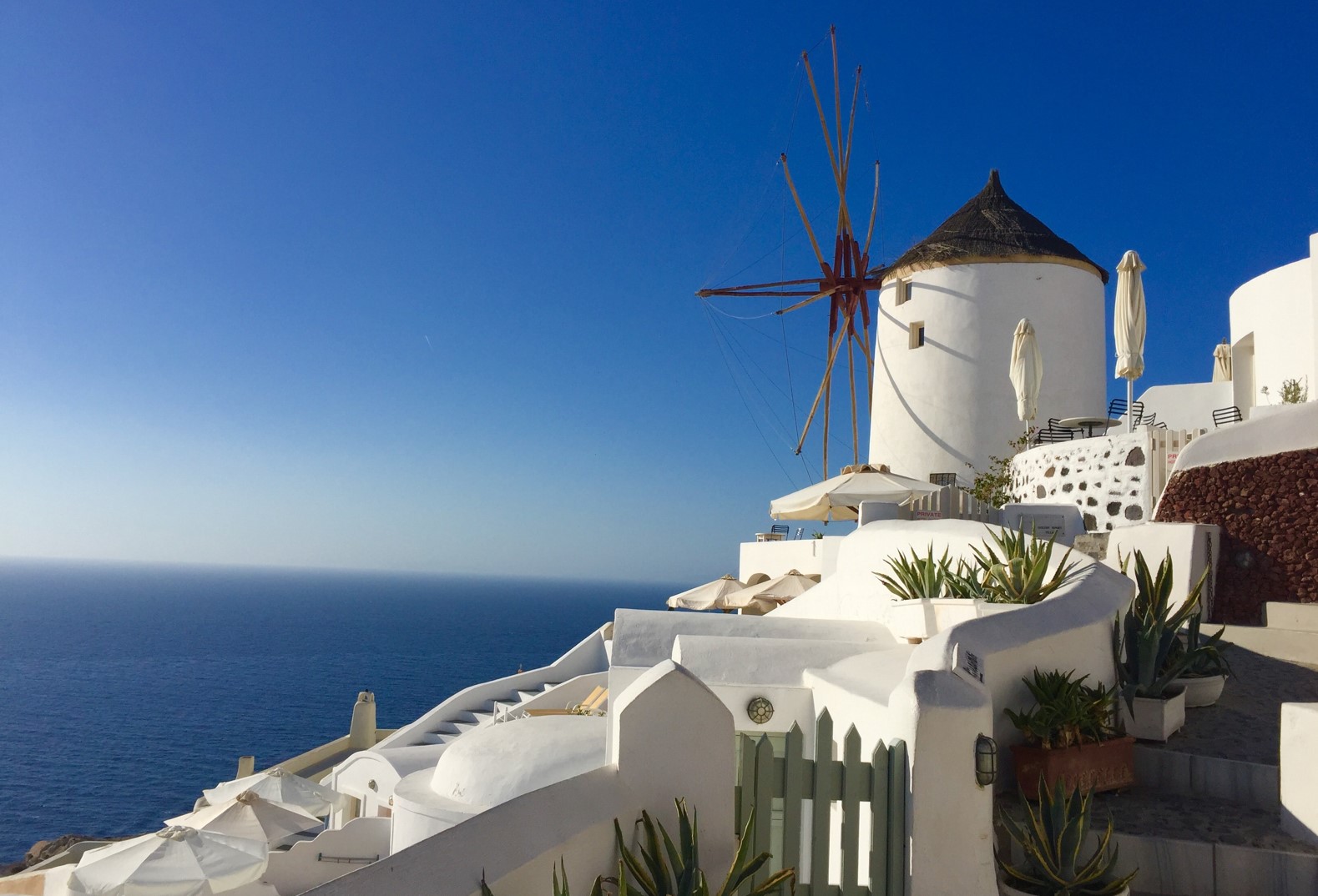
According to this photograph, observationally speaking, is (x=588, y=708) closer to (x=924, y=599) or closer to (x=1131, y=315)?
(x=924, y=599)

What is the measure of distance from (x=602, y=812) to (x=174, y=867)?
953 centimetres

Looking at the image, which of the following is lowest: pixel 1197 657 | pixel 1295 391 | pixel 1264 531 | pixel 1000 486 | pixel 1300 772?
pixel 1300 772

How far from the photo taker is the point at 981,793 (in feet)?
13.3

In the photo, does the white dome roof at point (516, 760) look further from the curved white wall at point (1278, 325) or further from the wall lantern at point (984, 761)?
the curved white wall at point (1278, 325)

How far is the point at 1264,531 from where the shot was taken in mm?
9203

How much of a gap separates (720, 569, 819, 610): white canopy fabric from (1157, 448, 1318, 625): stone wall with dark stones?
810 centimetres

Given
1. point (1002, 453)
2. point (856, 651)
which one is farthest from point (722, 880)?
point (1002, 453)

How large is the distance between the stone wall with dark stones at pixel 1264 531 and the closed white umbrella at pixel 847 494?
601 centimetres

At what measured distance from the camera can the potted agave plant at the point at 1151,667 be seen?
5914mm

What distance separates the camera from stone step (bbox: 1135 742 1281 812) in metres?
5.21

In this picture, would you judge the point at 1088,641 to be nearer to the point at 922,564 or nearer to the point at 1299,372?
the point at 922,564

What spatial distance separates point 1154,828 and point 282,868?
34.3 feet

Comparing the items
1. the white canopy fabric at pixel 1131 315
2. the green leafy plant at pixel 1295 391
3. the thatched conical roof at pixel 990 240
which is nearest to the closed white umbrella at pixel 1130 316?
the white canopy fabric at pixel 1131 315

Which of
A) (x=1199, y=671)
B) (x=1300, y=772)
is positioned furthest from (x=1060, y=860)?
(x=1199, y=671)
